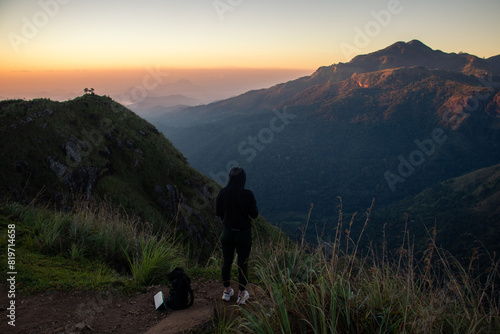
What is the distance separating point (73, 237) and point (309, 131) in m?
198

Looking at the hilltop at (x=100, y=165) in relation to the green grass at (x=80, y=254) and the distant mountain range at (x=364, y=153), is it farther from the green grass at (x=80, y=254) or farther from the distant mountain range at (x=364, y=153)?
the distant mountain range at (x=364, y=153)

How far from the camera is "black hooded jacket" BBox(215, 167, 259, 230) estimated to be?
157 inches

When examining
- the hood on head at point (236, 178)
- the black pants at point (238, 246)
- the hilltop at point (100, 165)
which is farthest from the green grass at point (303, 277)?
the hilltop at point (100, 165)

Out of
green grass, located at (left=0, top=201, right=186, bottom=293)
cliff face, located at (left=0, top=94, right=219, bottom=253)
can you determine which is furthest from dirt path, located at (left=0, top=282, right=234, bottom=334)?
cliff face, located at (left=0, top=94, right=219, bottom=253)

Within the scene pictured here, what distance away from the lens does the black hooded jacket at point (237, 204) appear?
398 cm

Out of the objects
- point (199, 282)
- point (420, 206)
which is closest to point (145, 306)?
point (199, 282)

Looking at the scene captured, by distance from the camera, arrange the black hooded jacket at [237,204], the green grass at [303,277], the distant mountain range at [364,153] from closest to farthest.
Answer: the green grass at [303,277] → the black hooded jacket at [237,204] → the distant mountain range at [364,153]

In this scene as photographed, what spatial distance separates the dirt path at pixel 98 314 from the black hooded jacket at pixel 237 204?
3.35ft

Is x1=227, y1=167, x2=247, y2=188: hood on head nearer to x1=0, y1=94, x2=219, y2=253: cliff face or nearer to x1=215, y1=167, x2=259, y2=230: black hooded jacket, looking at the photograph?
x1=215, y1=167, x2=259, y2=230: black hooded jacket

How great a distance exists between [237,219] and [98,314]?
2037 mm

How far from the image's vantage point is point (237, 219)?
3984 millimetres

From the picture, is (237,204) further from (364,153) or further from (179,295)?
(364,153)

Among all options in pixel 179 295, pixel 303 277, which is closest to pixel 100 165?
Answer: pixel 179 295

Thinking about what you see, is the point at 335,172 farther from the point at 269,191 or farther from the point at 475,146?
the point at 475,146
